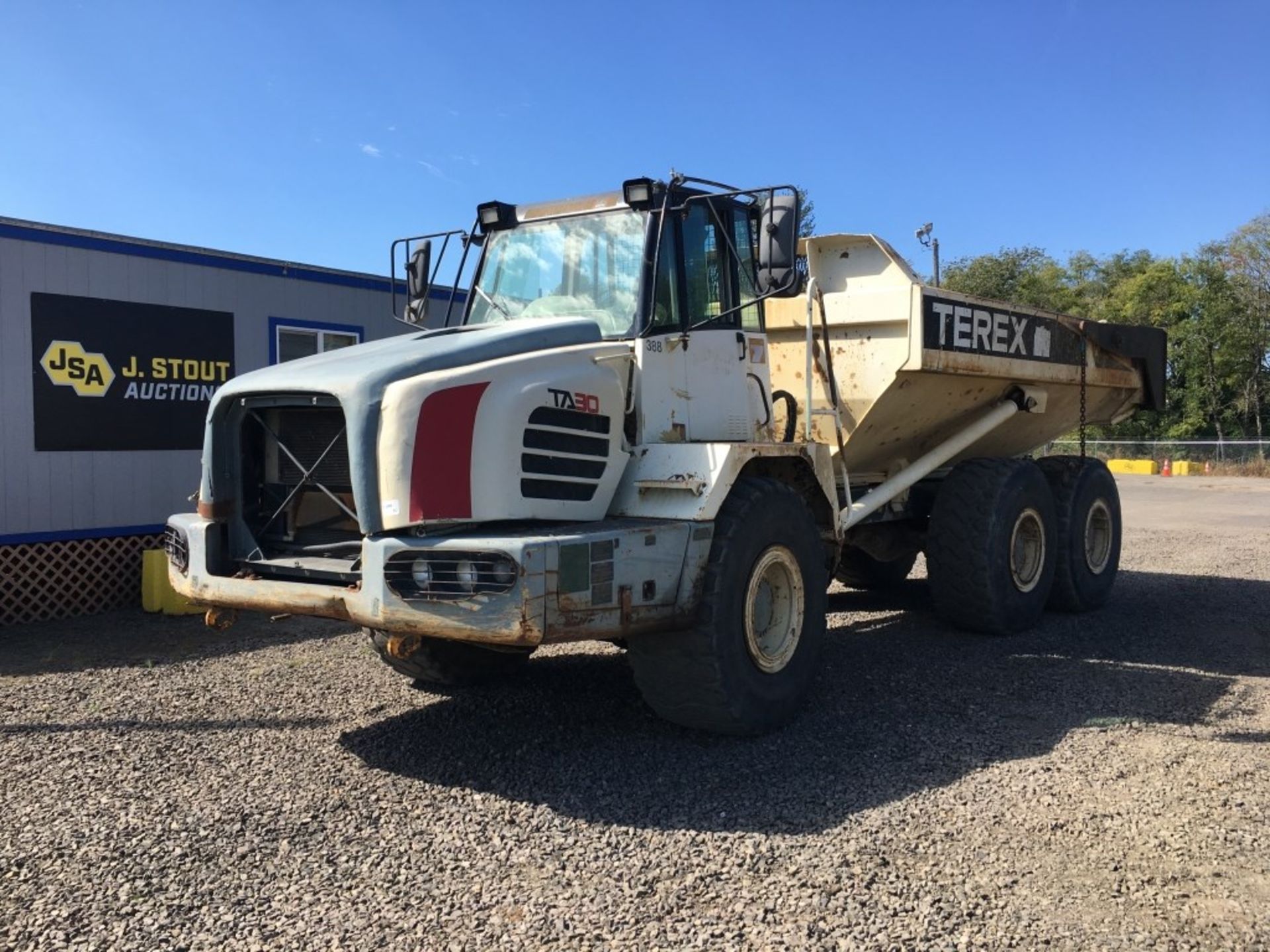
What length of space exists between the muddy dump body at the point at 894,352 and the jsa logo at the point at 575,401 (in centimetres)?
235

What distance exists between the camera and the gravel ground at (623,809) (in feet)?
11.2

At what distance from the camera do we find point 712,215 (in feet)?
18.8

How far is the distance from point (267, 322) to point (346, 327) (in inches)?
36.2

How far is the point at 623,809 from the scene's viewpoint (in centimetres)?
441

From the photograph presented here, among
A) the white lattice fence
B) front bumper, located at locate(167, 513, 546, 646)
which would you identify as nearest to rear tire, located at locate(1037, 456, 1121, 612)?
front bumper, located at locate(167, 513, 546, 646)

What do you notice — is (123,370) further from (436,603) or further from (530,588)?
(530,588)

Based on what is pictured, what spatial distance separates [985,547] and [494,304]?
4129 millimetres

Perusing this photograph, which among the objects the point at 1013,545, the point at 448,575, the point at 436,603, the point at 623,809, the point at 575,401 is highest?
the point at 575,401

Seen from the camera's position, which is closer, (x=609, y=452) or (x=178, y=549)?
(x=609, y=452)

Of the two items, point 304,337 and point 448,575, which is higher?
point 304,337

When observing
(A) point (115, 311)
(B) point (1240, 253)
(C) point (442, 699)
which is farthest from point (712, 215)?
(B) point (1240, 253)

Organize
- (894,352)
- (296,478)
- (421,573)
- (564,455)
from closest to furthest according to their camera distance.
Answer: (421,573), (564,455), (296,478), (894,352)

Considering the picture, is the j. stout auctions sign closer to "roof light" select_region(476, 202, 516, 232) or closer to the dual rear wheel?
"roof light" select_region(476, 202, 516, 232)

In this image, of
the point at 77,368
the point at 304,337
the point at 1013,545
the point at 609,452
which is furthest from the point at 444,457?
the point at 304,337
